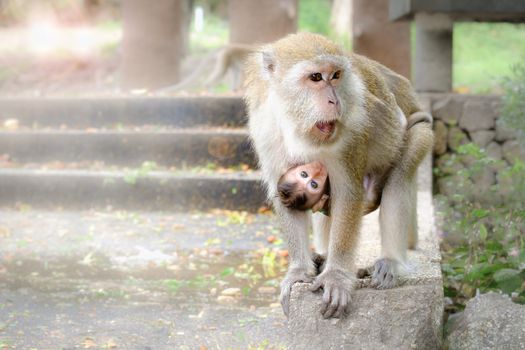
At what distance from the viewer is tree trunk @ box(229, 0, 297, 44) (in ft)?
37.2

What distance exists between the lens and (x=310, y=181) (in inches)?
141

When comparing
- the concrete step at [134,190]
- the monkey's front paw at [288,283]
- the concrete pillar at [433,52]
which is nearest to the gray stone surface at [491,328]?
the monkey's front paw at [288,283]

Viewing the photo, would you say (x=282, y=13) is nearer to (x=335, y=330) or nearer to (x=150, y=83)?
(x=150, y=83)

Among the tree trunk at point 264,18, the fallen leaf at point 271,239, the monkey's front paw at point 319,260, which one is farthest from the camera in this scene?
the tree trunk at point 264,18

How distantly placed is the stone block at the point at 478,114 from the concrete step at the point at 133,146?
2.27 meters

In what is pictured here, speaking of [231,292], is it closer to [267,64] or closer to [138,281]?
[138,281]

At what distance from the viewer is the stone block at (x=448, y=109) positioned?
8.35 metres

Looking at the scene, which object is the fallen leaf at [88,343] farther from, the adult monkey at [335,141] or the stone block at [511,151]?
the stone block at [511,151]

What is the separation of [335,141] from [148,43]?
899 cm

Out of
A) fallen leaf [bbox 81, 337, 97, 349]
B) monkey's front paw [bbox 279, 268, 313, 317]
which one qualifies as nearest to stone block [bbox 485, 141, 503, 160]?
monkey's front paw [bbox 279, 268, 313, 317]

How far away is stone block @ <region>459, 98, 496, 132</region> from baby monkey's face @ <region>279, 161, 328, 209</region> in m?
5.11

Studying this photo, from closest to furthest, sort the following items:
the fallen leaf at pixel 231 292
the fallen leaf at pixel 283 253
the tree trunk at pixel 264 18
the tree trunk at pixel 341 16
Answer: the fallen leaf at pixel 231 292, the fallen leaf at pixel 283 253, the tree trunk at pixel 264 18, the tree trunk at pixel 341 16

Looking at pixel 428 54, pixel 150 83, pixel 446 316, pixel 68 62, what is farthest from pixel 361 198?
pixel 68 62

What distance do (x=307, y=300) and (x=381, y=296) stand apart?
0.33 meters
